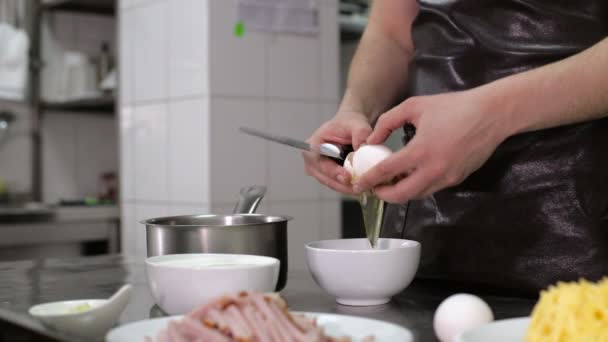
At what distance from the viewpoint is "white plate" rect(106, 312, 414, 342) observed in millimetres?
711

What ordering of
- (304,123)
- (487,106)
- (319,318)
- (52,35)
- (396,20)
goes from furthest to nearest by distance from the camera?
(52,35) → (304,123) → (396,20) → (487,106) → (319,318)

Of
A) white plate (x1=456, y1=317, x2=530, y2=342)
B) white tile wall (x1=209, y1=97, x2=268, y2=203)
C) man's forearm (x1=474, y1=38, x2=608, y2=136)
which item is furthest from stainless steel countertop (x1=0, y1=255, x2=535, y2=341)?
white tile wall (x1=209, y1=97, x2=268, y2=203)

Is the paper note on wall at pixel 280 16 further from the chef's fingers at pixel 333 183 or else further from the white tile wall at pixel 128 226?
the chef's fingers at pixel 333 183

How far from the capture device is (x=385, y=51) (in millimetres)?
1447

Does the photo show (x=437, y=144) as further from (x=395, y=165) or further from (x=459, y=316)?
(x=459, y=316)

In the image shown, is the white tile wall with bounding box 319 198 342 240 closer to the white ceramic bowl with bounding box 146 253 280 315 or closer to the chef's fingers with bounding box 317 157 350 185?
the chef's fingers with bounding box 317 157 350 185

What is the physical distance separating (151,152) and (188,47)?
0.43 meters

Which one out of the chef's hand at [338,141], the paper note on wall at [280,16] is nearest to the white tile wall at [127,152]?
the paper note on wall at [280,16]

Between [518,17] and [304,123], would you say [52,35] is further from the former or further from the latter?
[518,17]

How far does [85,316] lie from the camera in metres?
0.79

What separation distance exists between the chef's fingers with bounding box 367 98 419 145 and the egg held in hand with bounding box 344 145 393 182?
2 cm

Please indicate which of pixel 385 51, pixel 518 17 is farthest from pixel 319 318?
pixel 385 51

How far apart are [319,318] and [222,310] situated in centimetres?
14

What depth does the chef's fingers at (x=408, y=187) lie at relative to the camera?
0.96m
